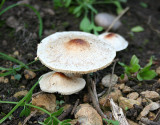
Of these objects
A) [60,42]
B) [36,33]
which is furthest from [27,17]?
[60,42]

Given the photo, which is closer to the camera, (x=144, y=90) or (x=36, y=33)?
(x=144, y=90)

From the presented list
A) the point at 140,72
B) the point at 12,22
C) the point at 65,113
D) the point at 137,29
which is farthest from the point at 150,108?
the point at 12,22

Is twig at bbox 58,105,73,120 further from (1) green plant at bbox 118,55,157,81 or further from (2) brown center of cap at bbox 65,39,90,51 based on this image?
(1) green plant at bbox 118,55,157,81

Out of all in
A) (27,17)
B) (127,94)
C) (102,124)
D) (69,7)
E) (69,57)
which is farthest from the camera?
(69,7)

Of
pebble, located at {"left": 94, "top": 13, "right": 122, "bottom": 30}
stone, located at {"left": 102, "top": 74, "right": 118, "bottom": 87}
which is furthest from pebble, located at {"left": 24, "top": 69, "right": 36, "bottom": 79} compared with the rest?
pebble, located at {"left": 94, "top": 13, "right": 122, "bottom": 30}

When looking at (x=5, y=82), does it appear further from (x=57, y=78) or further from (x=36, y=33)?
(x=36, y=33)

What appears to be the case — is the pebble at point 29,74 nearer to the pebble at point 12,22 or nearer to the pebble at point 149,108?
the pebble at point 12,22
